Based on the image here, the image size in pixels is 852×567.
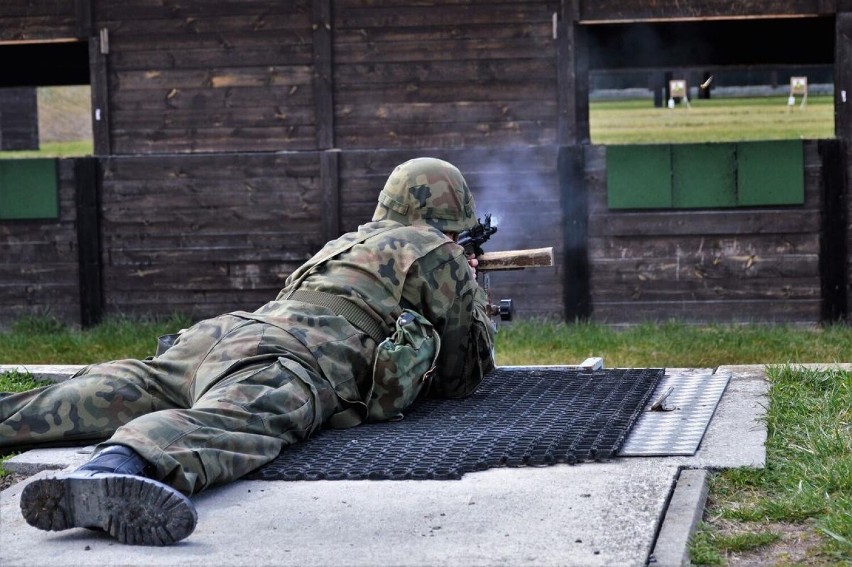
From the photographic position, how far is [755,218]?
392 inches

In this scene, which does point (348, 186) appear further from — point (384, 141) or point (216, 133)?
point (216, 133)

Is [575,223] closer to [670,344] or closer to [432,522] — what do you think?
[670,344]

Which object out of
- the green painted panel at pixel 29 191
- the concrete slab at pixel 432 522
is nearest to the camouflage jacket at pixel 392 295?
the concrete slab at pixel 432 522

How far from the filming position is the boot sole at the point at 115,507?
3.86m

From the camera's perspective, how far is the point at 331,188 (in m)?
10.5

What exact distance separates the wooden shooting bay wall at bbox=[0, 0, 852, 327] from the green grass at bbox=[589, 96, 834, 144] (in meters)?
8.55

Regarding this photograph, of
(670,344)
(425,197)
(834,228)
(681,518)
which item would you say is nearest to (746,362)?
(670,344)

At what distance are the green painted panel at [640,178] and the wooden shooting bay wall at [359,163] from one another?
102 millimetres

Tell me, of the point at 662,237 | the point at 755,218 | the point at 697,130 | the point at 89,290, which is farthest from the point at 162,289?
the point at 697,130

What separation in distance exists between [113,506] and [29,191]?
7.47 m

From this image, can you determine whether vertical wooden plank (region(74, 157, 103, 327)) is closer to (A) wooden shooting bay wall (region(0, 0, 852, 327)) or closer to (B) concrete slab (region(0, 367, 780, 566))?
(A) wooden shooting bay wall (region(0, 0, 852, 327))

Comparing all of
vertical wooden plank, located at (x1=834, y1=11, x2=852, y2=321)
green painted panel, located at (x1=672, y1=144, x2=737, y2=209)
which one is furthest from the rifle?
vertical wooden plank, located at (x1=834, y1=11, x2=852, y2=321)

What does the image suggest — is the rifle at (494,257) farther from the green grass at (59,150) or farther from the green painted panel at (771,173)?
the green grass at (59,150)

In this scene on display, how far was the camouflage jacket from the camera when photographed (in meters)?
5.43
